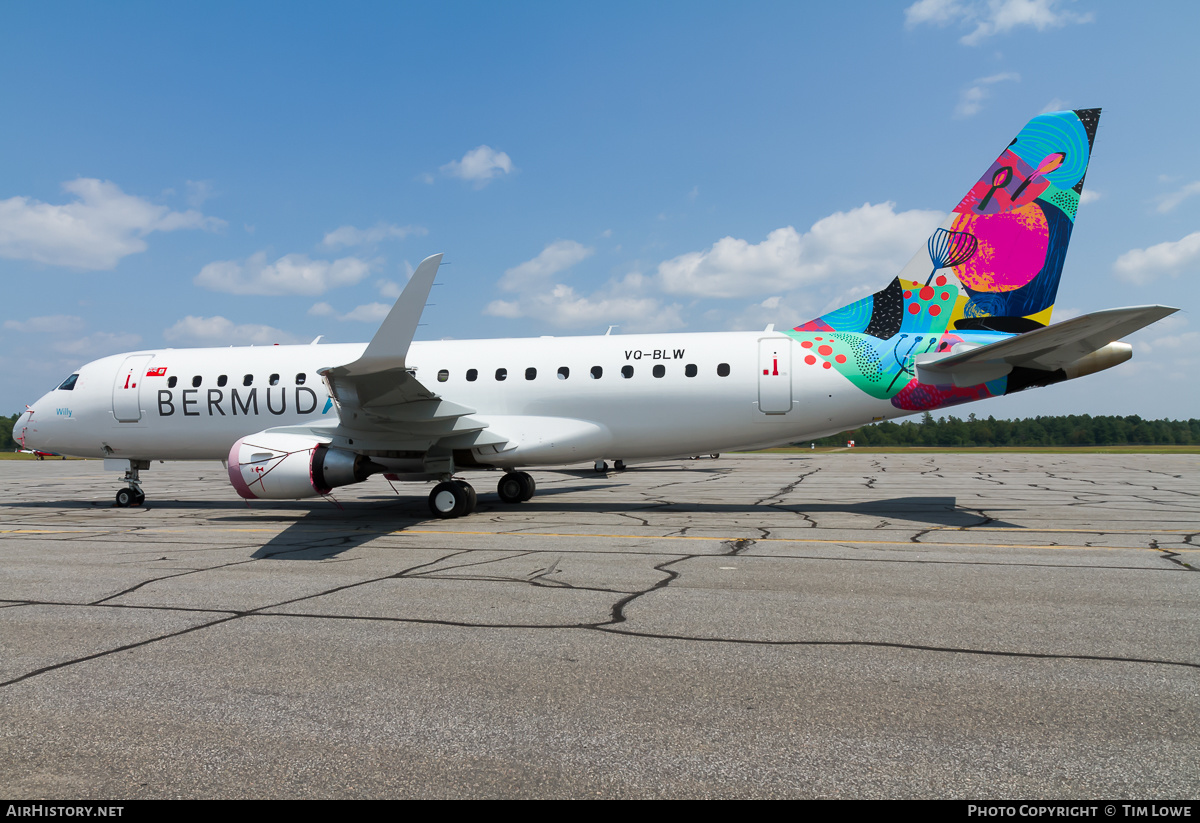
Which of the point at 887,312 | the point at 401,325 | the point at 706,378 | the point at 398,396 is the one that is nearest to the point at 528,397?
the point at 398,396

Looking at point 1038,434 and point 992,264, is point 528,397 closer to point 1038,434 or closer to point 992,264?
point 992,264

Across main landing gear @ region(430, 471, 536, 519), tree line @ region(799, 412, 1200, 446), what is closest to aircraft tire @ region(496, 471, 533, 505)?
main landing gear @ region(430, 471, 536, 519)

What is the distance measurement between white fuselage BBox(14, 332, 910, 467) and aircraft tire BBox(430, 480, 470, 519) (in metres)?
1.24

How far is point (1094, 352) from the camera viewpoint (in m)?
12.9

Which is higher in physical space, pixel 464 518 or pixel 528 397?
pixel 528 397

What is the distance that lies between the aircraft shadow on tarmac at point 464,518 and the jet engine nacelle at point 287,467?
0.75 meters

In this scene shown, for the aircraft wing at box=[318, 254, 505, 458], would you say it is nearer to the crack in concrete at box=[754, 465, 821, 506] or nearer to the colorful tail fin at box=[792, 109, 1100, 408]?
the crack in concrete at box=[754, 465, 821, 506]

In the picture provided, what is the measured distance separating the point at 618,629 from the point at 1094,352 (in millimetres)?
11328

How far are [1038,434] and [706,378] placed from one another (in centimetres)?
11246

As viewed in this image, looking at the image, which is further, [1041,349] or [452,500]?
[452,500]

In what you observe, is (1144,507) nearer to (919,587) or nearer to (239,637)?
(919,587)

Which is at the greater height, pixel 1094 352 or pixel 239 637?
pixel 1094 352

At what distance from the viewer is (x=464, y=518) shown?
1455 cm

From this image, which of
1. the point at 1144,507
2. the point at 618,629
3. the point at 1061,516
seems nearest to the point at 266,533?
the point at 618,629
